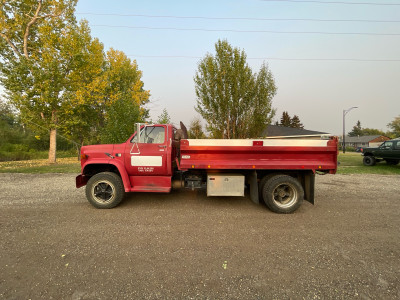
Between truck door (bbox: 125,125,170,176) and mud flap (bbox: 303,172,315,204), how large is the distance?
3.40 meters

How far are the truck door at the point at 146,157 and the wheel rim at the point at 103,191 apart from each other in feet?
1.98

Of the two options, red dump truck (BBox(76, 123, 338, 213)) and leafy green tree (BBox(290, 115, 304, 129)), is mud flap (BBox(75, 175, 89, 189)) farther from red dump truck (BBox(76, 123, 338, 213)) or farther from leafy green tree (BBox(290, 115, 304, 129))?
leafy green tree (BBox(290, 115, 304, 129))

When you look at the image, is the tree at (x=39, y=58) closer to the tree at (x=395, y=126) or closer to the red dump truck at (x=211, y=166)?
the red dump truck at (x=211, y=166)

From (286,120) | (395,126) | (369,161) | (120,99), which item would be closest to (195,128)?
(120,99)

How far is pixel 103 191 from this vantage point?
438 cm

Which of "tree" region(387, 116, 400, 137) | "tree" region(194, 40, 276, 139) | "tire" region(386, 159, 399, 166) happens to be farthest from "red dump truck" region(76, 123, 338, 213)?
"tree" region(387, 116, 400, 137)

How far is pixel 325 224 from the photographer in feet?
11.8

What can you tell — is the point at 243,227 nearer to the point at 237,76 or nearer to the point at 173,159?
the point at 173,159

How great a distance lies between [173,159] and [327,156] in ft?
12.0

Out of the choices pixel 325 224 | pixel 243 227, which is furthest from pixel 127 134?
pixel 325 224

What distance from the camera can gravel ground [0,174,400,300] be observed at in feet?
6.57

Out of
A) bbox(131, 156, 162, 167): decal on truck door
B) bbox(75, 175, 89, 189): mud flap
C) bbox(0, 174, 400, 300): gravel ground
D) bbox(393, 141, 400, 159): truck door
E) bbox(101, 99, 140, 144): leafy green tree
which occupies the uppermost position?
bbox(101, 99, 140, 144): leafy green tree

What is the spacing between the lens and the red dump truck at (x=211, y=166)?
4133 millimetres

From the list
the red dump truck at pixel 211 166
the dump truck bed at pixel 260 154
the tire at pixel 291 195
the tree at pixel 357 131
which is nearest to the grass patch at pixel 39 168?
the red dump truck at pixel 211 166
